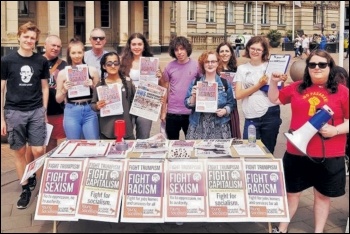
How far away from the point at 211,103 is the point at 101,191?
1.89m

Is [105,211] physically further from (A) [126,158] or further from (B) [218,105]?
(B) [218,105]

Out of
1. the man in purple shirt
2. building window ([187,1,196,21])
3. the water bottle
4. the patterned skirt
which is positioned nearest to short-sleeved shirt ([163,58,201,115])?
the man in purple shirt

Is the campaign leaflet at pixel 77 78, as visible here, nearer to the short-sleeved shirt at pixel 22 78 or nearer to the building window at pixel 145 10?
the short-sleeved shirt at pixel 22 78

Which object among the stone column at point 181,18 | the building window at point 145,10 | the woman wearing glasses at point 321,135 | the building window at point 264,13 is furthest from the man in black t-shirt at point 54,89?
the building window at point 264,13

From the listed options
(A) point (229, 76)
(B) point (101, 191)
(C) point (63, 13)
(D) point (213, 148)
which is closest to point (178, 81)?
(A) point (229, 76)

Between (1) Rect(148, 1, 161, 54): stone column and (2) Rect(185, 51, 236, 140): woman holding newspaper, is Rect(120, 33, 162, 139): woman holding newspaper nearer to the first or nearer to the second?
(2) Rect(185, 51, 236, 140): woman holding newspaper

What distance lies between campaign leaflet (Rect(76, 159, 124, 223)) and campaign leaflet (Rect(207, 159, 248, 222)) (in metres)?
0.93

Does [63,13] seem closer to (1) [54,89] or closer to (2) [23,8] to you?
(2) [23,8]

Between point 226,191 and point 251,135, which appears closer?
point 226,191

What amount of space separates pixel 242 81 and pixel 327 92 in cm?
158

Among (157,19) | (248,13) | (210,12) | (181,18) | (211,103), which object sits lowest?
(211,103)

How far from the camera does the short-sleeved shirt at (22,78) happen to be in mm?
5562

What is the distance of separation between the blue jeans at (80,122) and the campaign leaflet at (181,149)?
44.8 inches

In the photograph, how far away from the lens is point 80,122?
607cm
